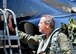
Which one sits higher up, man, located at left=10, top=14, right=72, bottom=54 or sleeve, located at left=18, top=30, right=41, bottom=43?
man, located at left=10, top=14, right=72, bottom=54

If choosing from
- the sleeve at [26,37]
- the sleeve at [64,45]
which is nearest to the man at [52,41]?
the sleeve at [64,45]

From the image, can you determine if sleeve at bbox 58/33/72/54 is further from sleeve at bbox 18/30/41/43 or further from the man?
sleeve at bbox 18/30/41/43

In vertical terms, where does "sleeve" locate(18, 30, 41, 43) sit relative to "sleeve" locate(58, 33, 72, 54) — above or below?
below

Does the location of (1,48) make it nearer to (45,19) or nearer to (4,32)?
(4,32)

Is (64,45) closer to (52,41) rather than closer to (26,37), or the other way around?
(52,41)

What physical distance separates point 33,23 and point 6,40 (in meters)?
0.69

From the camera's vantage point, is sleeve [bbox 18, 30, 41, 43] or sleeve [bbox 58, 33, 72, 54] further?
sleeve [bbox 18, 30, 41, 43]

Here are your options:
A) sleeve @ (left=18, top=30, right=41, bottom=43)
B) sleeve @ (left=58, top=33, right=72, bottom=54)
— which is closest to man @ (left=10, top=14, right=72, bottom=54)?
sleeve @ (left=58, top=33, right=72, bottom=54)

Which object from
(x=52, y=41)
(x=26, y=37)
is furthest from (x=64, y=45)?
(x=26, y=37)

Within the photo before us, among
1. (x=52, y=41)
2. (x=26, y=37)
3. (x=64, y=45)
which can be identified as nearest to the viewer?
(x=64, y=45)

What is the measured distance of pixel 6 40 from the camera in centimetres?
699

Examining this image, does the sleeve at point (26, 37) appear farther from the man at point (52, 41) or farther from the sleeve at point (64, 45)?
the sleeve at point (64, 45)

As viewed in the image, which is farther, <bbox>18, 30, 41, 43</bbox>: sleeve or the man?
<bbox>18, 30, 41, 43</bbox>: sleeve

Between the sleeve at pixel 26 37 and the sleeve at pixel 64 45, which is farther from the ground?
the sleeve at pixel 64 45
